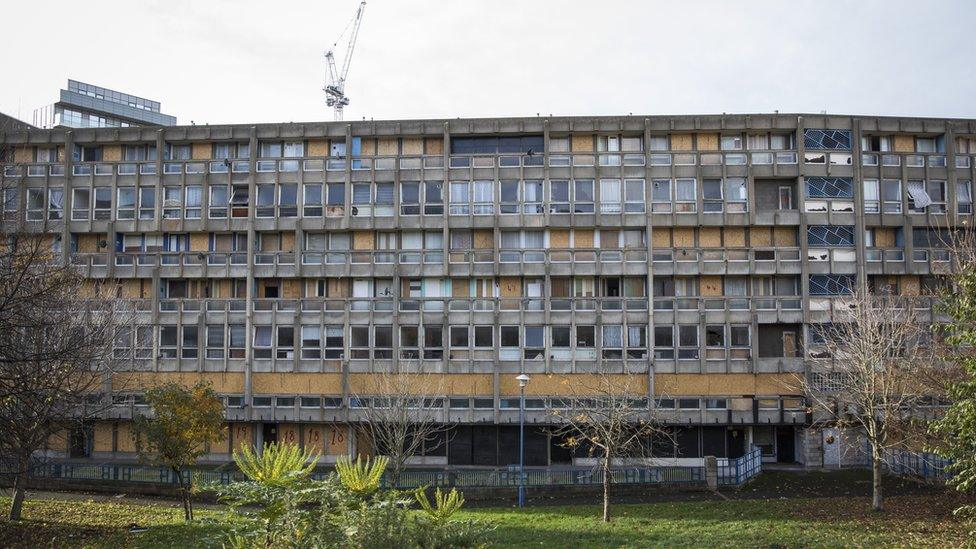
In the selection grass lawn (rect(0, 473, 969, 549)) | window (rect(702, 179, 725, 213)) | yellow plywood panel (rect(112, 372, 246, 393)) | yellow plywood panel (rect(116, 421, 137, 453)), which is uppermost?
window (rect(702, 179, 725, 213))

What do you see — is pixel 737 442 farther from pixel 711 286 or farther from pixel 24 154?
pixel 24 154

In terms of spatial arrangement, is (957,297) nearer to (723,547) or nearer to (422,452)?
(723,547)

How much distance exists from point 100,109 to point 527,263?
141 feet

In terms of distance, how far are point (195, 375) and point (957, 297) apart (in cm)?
3731

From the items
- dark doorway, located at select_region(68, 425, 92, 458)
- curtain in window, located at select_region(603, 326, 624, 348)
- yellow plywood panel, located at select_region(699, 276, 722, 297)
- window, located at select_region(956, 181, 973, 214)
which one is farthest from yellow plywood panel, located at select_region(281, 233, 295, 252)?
window, located at select_region(956, 181, 973, 214)

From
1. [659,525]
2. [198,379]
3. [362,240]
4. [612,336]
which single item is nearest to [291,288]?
[362,240]

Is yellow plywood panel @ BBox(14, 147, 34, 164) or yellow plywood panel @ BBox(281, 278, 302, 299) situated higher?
yellow plywood panel @ BBox(14, 147, 34, 164)

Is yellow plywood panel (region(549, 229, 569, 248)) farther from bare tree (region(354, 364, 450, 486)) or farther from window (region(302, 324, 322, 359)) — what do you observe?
window (region(302, 324, 322, 359))

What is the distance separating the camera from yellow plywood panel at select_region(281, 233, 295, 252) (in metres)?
45.1

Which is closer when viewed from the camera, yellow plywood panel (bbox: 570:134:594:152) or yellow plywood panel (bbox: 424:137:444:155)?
yellow plywood panel (bbox: 570:134:594:152)

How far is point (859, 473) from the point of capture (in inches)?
1497

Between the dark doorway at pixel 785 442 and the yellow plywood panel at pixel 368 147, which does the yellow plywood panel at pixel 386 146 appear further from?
the dark doorway at pixel 785 442

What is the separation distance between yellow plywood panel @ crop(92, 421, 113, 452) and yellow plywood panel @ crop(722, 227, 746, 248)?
36.0 meters

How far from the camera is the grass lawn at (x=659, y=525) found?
74.4 feet
